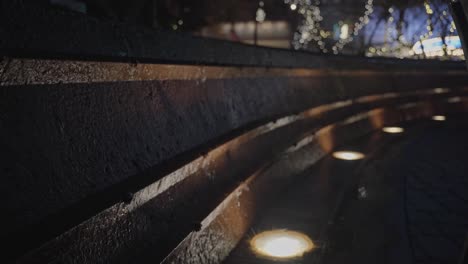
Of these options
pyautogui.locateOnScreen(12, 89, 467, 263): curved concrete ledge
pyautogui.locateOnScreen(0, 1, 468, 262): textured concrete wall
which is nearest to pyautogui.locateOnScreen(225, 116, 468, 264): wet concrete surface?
pyautogui.locateOnScreen(12, 89, 467, 263): curved concrete ledge

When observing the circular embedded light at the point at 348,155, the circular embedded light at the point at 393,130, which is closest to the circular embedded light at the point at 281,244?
the circular embedded light at the point at 348,155

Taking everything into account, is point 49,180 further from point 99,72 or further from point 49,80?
point 99,72

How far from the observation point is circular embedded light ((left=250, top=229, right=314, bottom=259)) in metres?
2.30

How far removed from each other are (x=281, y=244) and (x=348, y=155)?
2.52 meters

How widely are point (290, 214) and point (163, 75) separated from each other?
1.40 meters

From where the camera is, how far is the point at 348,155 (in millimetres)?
4625

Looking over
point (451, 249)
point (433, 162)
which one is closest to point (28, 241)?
point (451, 249)

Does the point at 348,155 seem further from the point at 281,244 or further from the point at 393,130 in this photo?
the point at 281,244

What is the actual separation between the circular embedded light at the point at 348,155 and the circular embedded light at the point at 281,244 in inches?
86.2

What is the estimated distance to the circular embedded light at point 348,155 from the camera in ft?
14.8

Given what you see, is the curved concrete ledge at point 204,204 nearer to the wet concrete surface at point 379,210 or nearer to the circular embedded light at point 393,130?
the wet concrete surface at point 379,210

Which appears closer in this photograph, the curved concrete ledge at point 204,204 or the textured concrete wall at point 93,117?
the textured concrete wall at point 93,117

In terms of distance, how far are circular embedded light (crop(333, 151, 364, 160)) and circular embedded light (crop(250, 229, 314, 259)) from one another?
86.2 inches

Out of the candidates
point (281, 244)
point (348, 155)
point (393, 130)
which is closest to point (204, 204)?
point (281, 244)
